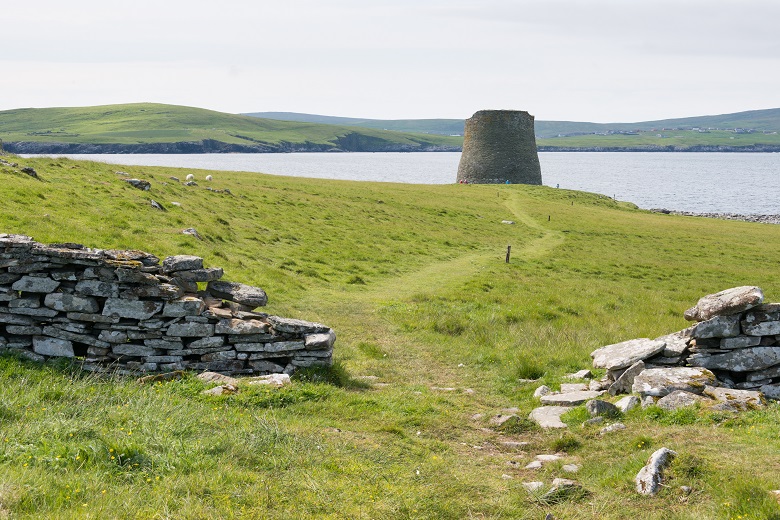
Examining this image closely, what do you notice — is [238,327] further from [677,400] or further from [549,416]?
[677,400]

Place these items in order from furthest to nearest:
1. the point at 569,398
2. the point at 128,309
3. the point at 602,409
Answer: the point at 128,309 < the point at 569,398 < the point at 602,409

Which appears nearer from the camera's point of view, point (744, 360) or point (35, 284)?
point (35, 284)

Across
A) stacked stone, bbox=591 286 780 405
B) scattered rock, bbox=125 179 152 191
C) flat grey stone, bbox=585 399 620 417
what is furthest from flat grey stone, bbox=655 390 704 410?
scattered rock, bbox=125 179 152 191

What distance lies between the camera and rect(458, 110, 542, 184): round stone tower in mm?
88750

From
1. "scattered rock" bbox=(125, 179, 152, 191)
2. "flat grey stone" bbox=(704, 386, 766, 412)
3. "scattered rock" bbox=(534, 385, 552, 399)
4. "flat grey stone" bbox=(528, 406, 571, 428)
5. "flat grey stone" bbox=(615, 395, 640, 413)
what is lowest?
"scattered rock" bbox=(534, 385, 552, 399)

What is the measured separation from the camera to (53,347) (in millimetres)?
12188

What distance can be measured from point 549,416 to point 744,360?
4247 mm

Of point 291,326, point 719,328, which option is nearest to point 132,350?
point 291,326

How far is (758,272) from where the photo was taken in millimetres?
36469

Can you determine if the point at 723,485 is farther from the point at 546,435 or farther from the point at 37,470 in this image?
the point at 37,470

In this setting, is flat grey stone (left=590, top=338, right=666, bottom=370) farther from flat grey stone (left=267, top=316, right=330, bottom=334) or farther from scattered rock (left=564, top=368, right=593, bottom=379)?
flat grey stone (left=267, top=316, right=330, bottom=334)

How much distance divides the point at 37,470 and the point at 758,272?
126 ft

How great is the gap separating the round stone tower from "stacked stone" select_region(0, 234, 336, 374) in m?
78.3

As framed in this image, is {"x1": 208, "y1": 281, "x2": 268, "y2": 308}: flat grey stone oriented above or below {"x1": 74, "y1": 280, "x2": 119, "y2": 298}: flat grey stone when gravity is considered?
below
